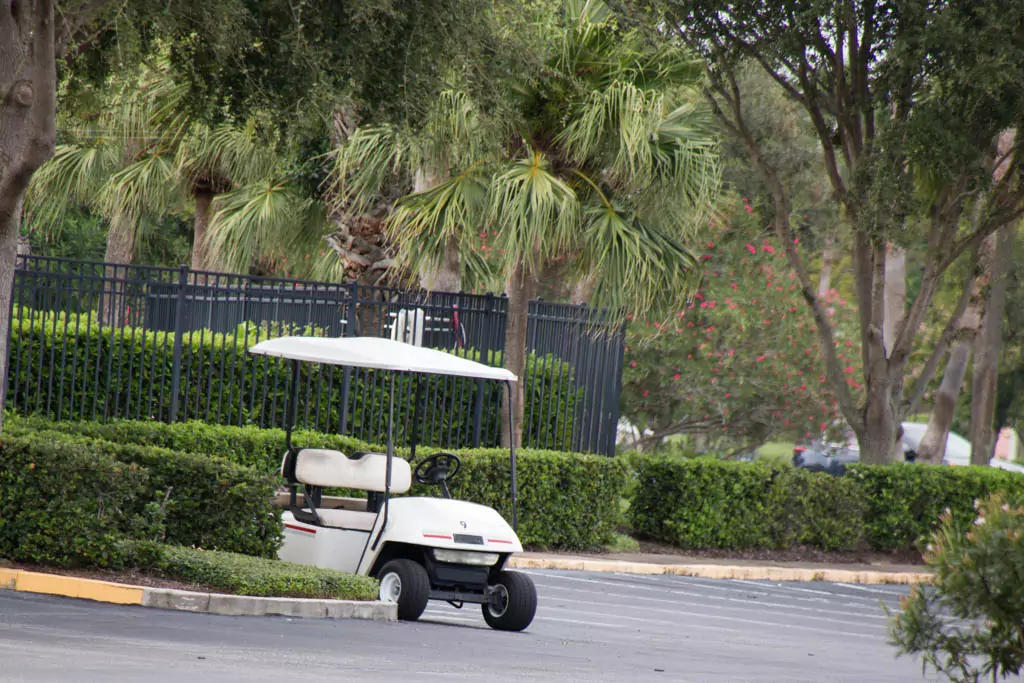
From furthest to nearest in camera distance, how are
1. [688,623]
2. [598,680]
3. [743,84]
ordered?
[743,84] → [688,623] → [598,680]

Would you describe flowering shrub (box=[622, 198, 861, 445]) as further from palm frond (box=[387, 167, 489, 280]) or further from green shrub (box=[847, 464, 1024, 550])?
palm frond (box=[387, 167, 489, 280])

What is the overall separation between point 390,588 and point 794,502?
32.7 ft

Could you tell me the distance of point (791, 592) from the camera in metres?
16.0

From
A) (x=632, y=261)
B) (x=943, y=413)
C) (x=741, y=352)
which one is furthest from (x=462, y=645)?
(x=943, y=413)

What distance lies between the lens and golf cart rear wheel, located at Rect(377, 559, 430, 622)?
10023 millimetres

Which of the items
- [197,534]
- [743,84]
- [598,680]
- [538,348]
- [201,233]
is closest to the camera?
[598,680]

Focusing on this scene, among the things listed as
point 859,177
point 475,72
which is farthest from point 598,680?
point 859,177

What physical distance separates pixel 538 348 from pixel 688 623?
6274 millimetres

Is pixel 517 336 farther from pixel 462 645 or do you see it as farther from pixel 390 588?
pixel 462 645

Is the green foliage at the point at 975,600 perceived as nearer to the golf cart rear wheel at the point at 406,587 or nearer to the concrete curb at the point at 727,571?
the golf cart rear wheel at the point at 406,587

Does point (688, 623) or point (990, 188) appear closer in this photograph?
point (688, 623)

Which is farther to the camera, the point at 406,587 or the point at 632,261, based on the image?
the point at 632,261

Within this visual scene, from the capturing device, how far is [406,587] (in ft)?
32.8

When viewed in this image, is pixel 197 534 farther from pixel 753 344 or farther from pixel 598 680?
pixel 753 344
